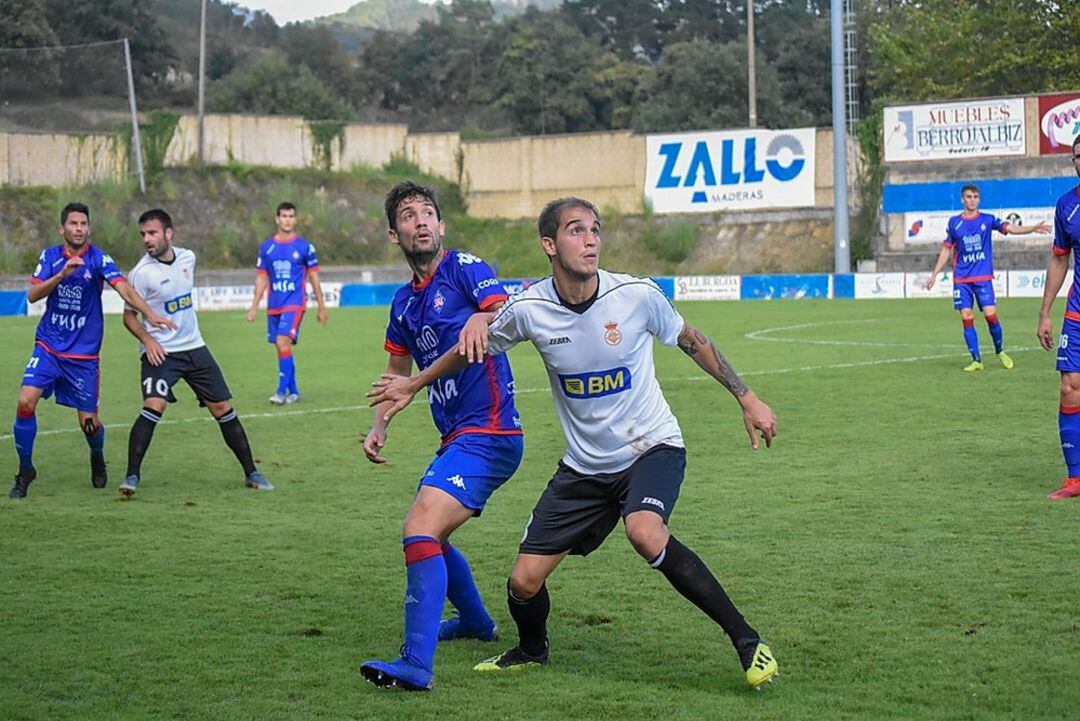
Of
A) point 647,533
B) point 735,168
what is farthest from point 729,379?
point 735,168

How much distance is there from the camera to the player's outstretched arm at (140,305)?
10.5 metres

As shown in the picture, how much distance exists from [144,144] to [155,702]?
51104 millimetres

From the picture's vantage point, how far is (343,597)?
725cm

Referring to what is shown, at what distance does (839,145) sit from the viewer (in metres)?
41.0

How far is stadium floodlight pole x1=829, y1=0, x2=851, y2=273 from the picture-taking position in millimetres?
39594

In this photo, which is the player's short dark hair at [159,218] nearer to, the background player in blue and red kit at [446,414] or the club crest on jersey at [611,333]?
the background player in blue and red kit at [446,414]

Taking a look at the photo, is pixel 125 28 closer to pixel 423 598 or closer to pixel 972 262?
pixel 972 262

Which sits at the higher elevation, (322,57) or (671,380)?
(322,57)

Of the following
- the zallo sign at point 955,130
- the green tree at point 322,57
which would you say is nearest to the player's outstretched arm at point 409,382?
the zallo sign at point 955,130

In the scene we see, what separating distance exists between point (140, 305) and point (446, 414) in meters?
5.09

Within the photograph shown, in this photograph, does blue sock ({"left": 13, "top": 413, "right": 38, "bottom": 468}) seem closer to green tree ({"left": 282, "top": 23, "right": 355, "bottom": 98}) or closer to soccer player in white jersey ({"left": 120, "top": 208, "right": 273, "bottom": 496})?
soccer player in white jersey ({"left": 120, "top": 208, "right": 273, "bottom": 496})

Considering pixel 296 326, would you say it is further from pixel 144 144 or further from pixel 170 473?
pixel 144 144

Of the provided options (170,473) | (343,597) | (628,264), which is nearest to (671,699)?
(343,597)

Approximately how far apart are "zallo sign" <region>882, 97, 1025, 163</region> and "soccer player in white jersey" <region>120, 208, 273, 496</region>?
1424 inches
